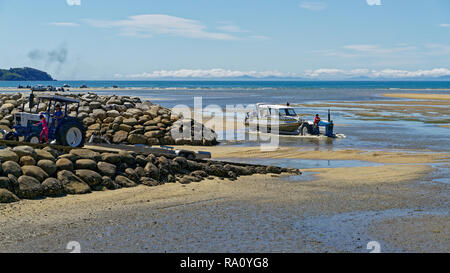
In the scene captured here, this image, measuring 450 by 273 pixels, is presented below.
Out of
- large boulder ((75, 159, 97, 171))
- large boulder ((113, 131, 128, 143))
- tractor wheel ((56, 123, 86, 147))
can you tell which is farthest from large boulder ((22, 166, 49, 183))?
large boulder ((113, 131, 128, 143))

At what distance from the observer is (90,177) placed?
1455 centimetres

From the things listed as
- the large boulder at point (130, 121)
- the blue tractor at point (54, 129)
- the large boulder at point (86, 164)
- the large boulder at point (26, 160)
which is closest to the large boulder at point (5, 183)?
the large boulder at point (26, 160)

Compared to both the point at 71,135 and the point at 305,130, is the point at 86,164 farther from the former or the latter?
the point at 305,130

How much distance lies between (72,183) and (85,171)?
682 mm

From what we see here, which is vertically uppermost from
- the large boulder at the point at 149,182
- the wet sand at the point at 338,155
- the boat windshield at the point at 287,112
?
the boat windshield at the point at 287,112

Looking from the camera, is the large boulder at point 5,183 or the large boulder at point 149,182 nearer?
the large boulder at point 5,183

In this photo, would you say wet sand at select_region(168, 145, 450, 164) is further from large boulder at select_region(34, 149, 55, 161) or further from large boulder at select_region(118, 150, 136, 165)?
large boulder at select_region(34, 149, 55, 161)

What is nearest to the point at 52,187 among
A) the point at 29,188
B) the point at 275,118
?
the point at 29,188

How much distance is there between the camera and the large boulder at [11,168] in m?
13.5

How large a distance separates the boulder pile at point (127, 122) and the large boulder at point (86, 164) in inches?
464

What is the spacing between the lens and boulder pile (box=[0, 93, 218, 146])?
27.3 metres

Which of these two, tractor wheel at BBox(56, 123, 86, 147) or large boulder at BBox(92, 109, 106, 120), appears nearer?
tractor wheel at BBox(56, 123, 86, 147)

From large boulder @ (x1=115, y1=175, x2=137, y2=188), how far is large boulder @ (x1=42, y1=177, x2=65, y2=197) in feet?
5.94

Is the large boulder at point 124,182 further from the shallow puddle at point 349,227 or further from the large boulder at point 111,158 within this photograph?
the shallow puddle at point 349,227
